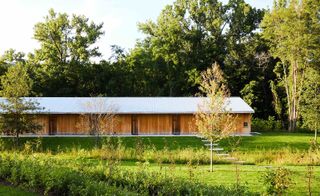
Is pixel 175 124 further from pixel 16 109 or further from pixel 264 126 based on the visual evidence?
pixel 16 109

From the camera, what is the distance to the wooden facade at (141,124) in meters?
35.0

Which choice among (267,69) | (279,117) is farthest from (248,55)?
(279,117)

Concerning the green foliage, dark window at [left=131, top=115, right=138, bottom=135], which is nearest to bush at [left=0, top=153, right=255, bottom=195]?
the green foliage

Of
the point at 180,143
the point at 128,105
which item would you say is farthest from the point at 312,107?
the point at 128,105

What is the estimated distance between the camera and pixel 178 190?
9.19 m

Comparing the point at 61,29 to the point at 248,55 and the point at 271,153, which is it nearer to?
the point at 248,55

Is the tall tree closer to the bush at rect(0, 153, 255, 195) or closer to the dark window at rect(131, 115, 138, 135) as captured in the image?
the dark window at rect(131, 115, 138, 135)

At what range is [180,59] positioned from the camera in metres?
51.2

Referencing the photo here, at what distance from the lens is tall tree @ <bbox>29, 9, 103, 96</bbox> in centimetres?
4744

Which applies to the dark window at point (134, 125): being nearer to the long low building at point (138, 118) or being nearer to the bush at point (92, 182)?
the long low building at point (138, 118)

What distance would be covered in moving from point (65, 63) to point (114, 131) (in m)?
18.0

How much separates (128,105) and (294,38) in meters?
18.8

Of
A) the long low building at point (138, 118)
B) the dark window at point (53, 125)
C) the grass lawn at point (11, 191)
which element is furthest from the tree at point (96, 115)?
the grass lawn at point (11, 191)

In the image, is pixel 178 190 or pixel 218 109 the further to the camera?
pixel 218 109
